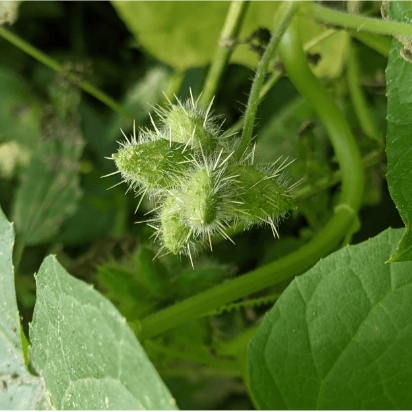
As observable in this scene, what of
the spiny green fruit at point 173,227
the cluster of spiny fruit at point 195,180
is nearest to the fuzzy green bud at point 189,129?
the cluster of spiny fruit at point 195,180

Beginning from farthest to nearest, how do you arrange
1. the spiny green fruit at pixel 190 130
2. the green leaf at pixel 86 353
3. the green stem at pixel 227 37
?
the green stem at pixel 227 37 < the spiny green fruit at pixel 190 130 < the green leaf at pixel 86 353

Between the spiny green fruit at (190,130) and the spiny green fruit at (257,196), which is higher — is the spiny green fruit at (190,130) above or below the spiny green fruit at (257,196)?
above

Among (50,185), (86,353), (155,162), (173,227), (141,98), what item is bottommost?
(86,353)

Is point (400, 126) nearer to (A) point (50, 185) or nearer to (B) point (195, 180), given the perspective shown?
(B) point (195, 180)

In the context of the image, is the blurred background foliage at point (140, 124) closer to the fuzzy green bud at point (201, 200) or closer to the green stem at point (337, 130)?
the green stem at point (337, 130)

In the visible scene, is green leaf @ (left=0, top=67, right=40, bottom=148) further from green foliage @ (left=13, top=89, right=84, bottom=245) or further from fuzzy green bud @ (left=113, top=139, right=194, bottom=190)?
fuzzy green bud @ (left=113, top=139, right=194, bottom=190)

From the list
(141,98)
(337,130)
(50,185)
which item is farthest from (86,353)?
(141,98)
